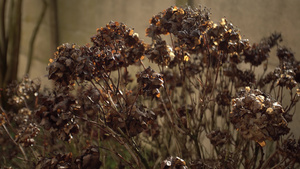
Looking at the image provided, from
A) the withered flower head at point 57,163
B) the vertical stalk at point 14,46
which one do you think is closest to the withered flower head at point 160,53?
the withered flower head at point 57,163

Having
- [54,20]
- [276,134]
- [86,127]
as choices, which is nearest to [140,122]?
[276,134]

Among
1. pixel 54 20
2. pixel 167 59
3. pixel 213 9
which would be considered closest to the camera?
pixel 167 59

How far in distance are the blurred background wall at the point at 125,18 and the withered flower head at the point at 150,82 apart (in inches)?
25.3

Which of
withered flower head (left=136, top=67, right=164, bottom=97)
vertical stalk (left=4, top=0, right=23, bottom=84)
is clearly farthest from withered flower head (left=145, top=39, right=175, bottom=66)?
vertical stalk (left=4, top=0, right=23, bottom=84)

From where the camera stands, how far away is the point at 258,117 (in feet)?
2.49

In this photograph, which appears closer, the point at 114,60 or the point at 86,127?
the point at 114,60

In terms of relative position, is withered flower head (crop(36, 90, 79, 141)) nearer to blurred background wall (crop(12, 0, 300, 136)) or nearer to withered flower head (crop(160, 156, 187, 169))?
withered flower head (crop(160, 156, 187, 169))

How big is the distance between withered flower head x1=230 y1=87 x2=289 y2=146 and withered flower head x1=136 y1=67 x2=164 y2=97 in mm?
198

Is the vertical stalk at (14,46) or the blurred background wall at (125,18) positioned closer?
the blurred background wall at (125,18)

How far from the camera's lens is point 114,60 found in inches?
36.8

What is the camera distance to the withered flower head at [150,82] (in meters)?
0.87

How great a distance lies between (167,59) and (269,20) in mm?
699

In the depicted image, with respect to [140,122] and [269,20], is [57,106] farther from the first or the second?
[269,20]

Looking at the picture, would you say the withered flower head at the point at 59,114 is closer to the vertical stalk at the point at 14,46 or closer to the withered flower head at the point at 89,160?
the withered flower head at the point at 89,160
